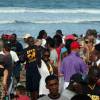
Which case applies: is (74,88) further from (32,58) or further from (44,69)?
(32,58)

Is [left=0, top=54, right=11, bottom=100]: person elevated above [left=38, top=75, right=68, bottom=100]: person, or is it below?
below

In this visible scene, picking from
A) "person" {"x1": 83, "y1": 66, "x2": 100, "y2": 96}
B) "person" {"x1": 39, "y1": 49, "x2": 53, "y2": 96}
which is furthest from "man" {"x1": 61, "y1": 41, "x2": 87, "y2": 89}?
"person" {"x1": 83, "y1": 66, "x2": 100, "y2": 96}

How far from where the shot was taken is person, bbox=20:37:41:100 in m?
11.2

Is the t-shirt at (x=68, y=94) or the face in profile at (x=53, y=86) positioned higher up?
the face in profile at (x=53, y=86)

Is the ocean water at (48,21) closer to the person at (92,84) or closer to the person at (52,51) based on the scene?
the person at (52,51)

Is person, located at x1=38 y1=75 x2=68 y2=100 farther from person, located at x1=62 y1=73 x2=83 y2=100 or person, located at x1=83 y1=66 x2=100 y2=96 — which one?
person, located at x1=83 y1=66 x2=100 y2=96

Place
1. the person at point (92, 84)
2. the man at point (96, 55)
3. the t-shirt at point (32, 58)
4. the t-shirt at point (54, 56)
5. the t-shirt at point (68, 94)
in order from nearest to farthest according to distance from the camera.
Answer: the t-shirt at point (68, 94) < the person at point (92, 84) < the man at point (96, 55) < the t-shirt at point (32, 58) < the t-shirt at point (54, 56)

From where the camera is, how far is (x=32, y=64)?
11.3 meters

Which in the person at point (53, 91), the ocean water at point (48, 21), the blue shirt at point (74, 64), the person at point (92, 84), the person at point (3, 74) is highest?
the person at point (53, 91)

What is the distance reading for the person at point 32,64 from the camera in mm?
11219

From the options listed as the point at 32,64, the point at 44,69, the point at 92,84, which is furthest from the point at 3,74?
the point at 92,84

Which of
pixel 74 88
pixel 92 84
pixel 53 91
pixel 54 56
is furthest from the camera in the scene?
pixel 54 56

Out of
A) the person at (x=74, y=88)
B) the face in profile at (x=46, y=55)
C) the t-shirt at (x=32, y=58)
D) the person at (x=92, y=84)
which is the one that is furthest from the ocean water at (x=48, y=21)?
the person at (x=74, y=88)

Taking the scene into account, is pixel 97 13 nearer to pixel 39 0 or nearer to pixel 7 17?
pixel 7 17
